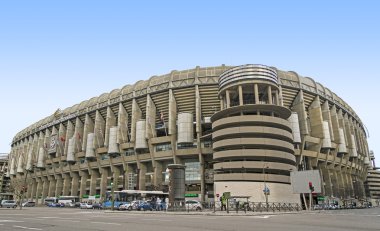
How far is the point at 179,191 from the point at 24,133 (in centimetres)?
11740

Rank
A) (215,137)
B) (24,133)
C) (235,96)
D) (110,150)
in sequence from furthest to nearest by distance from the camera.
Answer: (24,133) < (110,150) < (235,96) < (215,137)

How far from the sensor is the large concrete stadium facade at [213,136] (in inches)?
2613

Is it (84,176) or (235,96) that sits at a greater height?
(235,96)

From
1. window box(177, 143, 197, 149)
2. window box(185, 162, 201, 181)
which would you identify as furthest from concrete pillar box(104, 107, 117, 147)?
window box(185, 162, 201, 181)

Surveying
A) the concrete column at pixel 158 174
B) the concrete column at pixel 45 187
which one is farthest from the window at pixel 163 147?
the concrete column at pixel 45 187

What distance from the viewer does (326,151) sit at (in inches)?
3366

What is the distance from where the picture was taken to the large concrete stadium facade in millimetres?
66375

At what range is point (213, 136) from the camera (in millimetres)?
70750

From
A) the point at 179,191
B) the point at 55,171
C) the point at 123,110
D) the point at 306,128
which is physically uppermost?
the point at 123,110

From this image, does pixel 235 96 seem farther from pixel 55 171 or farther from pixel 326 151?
pixel 55 171

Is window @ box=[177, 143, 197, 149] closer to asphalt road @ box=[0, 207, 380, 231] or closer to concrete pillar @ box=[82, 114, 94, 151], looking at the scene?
concrete pillar @ box=[82, 114, 94, 151]

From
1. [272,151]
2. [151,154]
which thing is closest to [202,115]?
[151,154]

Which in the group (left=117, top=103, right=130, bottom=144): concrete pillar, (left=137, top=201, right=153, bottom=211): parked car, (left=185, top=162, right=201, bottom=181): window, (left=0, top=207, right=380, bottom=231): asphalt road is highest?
(left=117, top=103, right=130, bottom=144): concrete pillar

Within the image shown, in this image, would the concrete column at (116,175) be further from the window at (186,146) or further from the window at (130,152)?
the window at (186,146)
